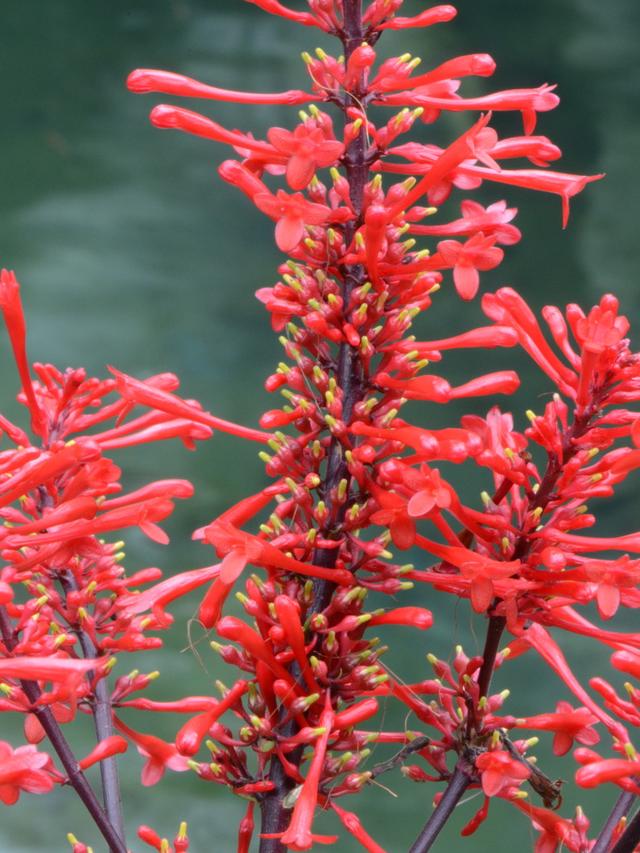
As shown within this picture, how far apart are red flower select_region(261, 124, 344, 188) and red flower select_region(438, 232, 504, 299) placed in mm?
73

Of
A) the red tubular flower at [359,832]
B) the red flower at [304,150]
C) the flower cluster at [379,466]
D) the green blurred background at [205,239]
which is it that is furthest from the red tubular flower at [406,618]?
the green blurred background at [205,239]

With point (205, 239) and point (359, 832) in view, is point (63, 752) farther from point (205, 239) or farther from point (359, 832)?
point (205, 239)

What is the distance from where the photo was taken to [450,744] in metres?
0.57

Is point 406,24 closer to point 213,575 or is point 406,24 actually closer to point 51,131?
point 213,575

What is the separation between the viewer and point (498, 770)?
1.74 feet

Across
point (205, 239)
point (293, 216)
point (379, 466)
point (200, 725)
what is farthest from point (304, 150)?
point (205, 239)

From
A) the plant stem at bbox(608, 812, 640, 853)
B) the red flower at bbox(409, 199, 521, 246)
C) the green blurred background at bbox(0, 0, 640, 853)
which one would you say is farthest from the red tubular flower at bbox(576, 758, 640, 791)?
the green blurred background at bbox(0, 0, 640, 853)

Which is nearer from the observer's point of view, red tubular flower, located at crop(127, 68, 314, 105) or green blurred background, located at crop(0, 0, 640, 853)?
red tubular flower, located at crop(127, 68, 314, 105)

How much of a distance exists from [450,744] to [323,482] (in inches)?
6.1

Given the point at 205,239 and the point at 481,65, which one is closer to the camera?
the point at 481,65

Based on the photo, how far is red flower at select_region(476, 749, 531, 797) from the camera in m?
0.52

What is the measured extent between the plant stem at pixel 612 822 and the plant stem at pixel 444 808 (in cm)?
7

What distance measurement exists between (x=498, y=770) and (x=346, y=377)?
8.3 inches

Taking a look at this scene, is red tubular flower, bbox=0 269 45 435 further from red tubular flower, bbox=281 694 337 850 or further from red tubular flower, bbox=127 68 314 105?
red tubular flower, bbox=281 694 337 850
